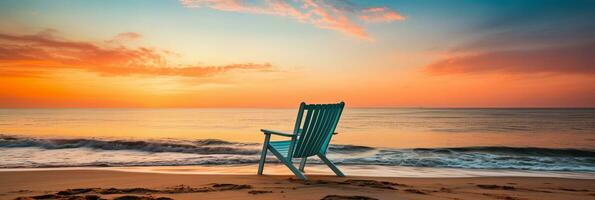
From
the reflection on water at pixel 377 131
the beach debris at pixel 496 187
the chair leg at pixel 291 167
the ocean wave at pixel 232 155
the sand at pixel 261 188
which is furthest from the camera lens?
the reflection on water at pixel 377 131

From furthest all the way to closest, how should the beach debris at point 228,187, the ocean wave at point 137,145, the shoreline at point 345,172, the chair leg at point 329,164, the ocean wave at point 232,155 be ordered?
the ocean wave at point 137,145, the ocean wave at point 232,155, the shoreline at point 345,172, the chair leg at point 329,164, the beach debris at point 228,187

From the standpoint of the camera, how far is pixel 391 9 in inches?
508

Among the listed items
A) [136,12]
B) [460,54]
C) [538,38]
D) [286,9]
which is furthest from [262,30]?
[538,38]

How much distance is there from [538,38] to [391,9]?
7917 mm

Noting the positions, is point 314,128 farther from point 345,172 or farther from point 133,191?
point 133,191

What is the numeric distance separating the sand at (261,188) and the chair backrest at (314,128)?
46cm

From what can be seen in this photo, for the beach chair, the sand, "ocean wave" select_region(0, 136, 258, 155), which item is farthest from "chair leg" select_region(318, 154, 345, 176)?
"ocean wave" select_region(0, 136, 258, 155)

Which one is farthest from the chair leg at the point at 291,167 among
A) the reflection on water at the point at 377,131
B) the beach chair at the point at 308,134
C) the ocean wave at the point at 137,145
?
the reflection on water at the point at 377,131

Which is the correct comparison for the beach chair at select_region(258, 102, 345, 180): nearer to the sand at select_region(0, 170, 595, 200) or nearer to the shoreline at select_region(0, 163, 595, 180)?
the sand at select_region(0, 170, 595, 200)

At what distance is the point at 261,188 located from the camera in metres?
4.30

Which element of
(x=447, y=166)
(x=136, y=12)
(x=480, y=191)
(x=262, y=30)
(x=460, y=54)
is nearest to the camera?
(x=480, y=191)

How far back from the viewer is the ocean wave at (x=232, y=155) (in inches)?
334

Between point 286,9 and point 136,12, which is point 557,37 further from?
point 136,12

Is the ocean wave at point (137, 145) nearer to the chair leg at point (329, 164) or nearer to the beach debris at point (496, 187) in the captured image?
the chair leg at point (329, 164)
